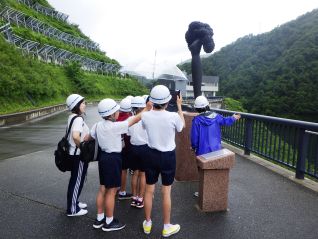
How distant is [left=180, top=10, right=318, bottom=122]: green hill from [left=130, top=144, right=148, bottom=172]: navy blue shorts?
5491cm

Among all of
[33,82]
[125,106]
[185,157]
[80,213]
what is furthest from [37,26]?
[80,213]

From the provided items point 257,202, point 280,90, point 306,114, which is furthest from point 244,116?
point 280,90

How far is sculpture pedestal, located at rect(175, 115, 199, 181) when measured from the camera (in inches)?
235

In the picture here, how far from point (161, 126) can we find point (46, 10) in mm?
53821

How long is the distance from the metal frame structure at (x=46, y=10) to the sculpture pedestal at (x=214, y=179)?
48382mm

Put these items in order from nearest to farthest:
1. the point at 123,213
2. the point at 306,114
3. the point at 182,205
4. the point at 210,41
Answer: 1. the point at 123,213
2. the point at 182,205
3. the point at 210,41
4. the point at 306,114

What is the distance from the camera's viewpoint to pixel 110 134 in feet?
12.9

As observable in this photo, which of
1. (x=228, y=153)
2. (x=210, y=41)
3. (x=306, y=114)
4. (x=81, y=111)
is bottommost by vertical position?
(x=306, y=114)

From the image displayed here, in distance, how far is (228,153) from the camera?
467 centimetres

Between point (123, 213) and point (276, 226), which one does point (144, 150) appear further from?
point (276, 226)

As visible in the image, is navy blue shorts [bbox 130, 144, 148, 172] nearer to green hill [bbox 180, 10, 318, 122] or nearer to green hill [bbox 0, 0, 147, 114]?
green hill [bbox 0, 0, 147, 114]

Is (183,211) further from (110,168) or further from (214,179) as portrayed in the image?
(110,168)

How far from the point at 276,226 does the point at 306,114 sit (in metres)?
55.1

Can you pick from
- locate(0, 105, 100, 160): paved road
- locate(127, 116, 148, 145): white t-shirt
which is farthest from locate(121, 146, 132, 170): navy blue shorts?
locate(0, 105, 100, 160): paved road
